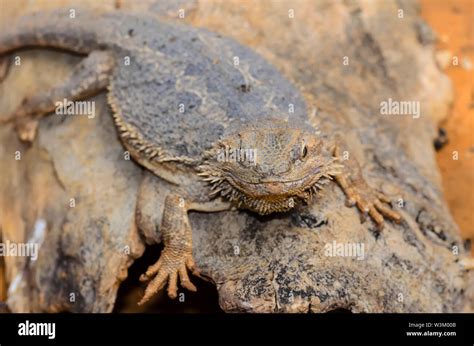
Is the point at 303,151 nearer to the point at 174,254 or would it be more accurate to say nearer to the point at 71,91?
the point at 174,254

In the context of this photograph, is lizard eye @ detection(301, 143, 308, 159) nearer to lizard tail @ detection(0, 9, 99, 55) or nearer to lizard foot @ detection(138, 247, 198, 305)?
lizard foot @ detection(138, 247, 198, 305)

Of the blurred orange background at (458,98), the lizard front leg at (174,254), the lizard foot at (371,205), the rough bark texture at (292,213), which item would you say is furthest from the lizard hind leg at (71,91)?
the blurred orange background at (458,98)

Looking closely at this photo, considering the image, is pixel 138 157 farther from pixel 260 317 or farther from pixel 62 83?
pixel 260 317

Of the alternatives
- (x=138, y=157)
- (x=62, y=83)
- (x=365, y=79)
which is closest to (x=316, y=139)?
(x=138, y=157)
